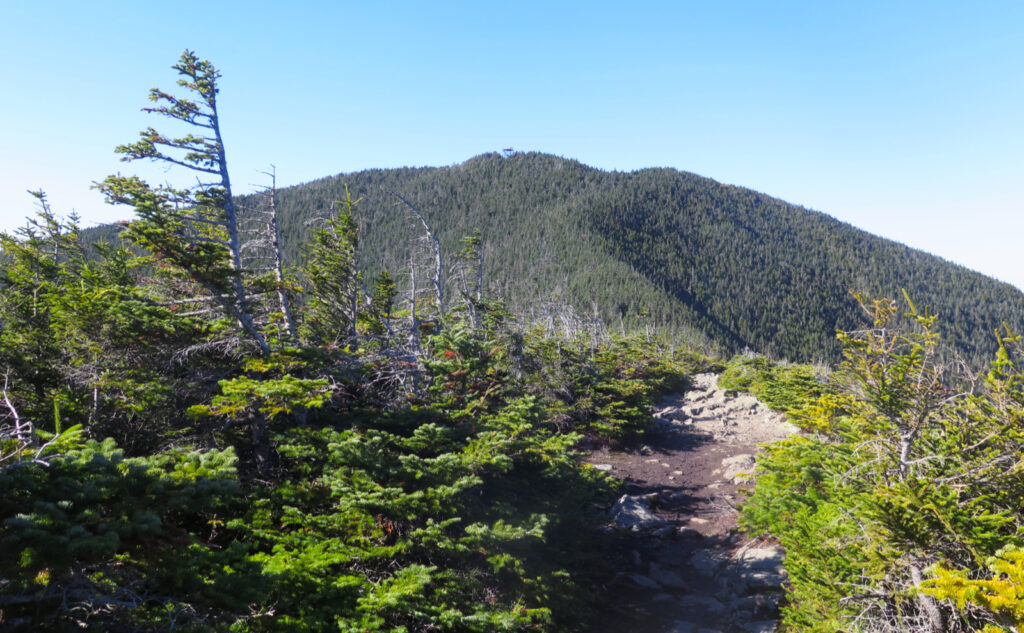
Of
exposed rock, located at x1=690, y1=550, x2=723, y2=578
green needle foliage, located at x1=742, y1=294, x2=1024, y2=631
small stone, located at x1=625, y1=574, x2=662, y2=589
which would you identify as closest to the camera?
green needle foliage, located at x1=742, y1=294, x2=1024, y2=631

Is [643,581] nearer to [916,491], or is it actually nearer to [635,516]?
[635,516]

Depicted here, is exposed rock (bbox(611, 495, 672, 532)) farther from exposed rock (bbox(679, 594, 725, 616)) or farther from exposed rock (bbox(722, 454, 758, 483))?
exposed rock (bbox(722, 454, 758, 483))

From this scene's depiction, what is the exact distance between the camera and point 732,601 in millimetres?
8422

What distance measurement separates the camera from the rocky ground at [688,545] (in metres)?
8.09

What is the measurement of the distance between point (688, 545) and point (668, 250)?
136 meters

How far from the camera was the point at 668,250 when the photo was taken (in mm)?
136750

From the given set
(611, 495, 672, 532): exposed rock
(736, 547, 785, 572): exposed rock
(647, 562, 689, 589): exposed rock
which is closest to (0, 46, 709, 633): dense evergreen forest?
Answer: (647, 562, 689, 589): exposed rock

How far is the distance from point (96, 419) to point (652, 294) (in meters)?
105

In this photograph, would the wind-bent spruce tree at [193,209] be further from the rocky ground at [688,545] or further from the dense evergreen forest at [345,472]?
the rocky ground at [688,545]

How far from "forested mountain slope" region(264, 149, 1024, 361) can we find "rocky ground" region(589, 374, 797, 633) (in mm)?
69685

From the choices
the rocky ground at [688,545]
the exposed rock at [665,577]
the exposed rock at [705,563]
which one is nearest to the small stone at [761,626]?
the rocky ground at [688,545]

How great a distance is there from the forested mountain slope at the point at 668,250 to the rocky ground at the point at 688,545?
6968cm

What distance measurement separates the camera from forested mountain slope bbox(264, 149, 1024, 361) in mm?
104812

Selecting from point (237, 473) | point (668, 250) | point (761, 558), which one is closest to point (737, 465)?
point (761, 558)
